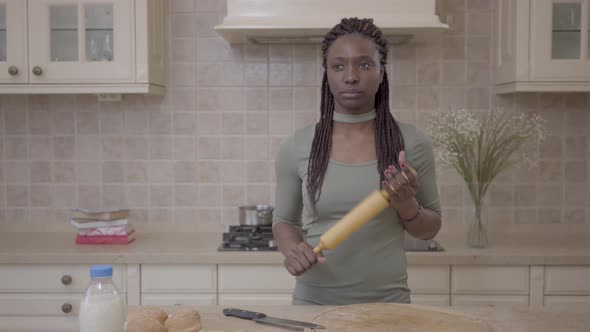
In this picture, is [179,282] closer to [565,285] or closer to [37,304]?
[37,304]

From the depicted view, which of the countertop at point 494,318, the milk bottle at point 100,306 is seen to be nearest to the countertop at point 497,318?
the countertop at point 494,318

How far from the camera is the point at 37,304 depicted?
248 cm

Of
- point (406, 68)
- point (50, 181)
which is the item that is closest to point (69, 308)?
point (50, 181)

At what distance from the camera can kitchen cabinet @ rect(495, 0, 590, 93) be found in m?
2.56

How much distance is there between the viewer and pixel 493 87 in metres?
2.90

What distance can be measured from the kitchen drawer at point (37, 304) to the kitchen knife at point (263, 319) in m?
1.23

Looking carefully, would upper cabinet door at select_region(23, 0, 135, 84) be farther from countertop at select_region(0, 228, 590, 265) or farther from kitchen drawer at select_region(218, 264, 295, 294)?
kitchen drawer at select_region(218, 264, 295, 294)

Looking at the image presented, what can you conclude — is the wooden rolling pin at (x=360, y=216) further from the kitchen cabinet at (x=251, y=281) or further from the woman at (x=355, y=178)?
the kitchen cabinet at (x=251, y=281)

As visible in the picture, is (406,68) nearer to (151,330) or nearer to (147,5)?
(147,5)

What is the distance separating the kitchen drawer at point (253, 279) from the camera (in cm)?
248

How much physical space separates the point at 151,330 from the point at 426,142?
0.85m

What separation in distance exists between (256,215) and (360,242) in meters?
1.22

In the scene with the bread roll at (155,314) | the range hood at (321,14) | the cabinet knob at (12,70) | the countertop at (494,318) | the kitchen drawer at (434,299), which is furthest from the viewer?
the cabinet knob at (12,70)

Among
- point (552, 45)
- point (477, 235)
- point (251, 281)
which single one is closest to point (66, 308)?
point (251, 281)
